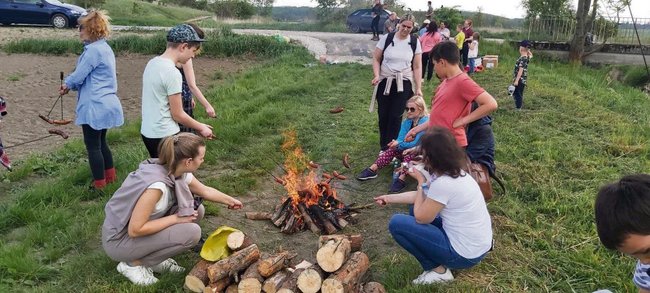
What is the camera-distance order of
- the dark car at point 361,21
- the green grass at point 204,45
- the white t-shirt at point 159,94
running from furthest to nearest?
1. the dark car at point 361,21
2. the green grass at point 204,45
3. the white t-shirt at point 159,94

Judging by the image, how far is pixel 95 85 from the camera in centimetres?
486

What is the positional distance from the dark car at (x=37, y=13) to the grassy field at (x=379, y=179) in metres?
13.8

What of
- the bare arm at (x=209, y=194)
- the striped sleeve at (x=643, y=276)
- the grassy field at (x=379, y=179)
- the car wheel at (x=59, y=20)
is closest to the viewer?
the striped sleeve at (x=643, y=276)

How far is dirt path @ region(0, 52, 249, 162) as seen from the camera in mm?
7702

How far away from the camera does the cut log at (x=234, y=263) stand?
327 centimetres

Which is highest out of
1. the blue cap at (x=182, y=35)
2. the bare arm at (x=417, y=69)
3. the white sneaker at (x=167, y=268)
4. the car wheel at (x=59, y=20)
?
the car wheel at (x=59, y=20)

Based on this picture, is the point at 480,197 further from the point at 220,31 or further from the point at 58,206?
the point at 220,31

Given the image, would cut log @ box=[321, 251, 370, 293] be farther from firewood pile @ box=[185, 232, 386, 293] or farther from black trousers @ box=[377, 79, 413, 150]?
black trousers @ box=[377, 79, 413, 150]

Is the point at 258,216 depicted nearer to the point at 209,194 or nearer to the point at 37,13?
the point at 209,194

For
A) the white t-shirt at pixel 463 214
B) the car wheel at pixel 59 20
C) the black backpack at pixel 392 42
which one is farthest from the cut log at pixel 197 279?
the car wheel at pixel 59 20

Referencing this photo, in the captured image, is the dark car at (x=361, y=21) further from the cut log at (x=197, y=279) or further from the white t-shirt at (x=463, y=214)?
the cut log at (x=197, y=279)

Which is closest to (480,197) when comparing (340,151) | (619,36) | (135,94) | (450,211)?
(450,211)

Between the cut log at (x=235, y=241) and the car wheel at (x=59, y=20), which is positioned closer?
the cut log at (x=235, y=241)

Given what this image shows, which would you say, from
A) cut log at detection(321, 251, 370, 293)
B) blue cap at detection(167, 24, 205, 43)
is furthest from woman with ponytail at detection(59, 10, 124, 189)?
cut log at detection(321, 251, 370, 293)
